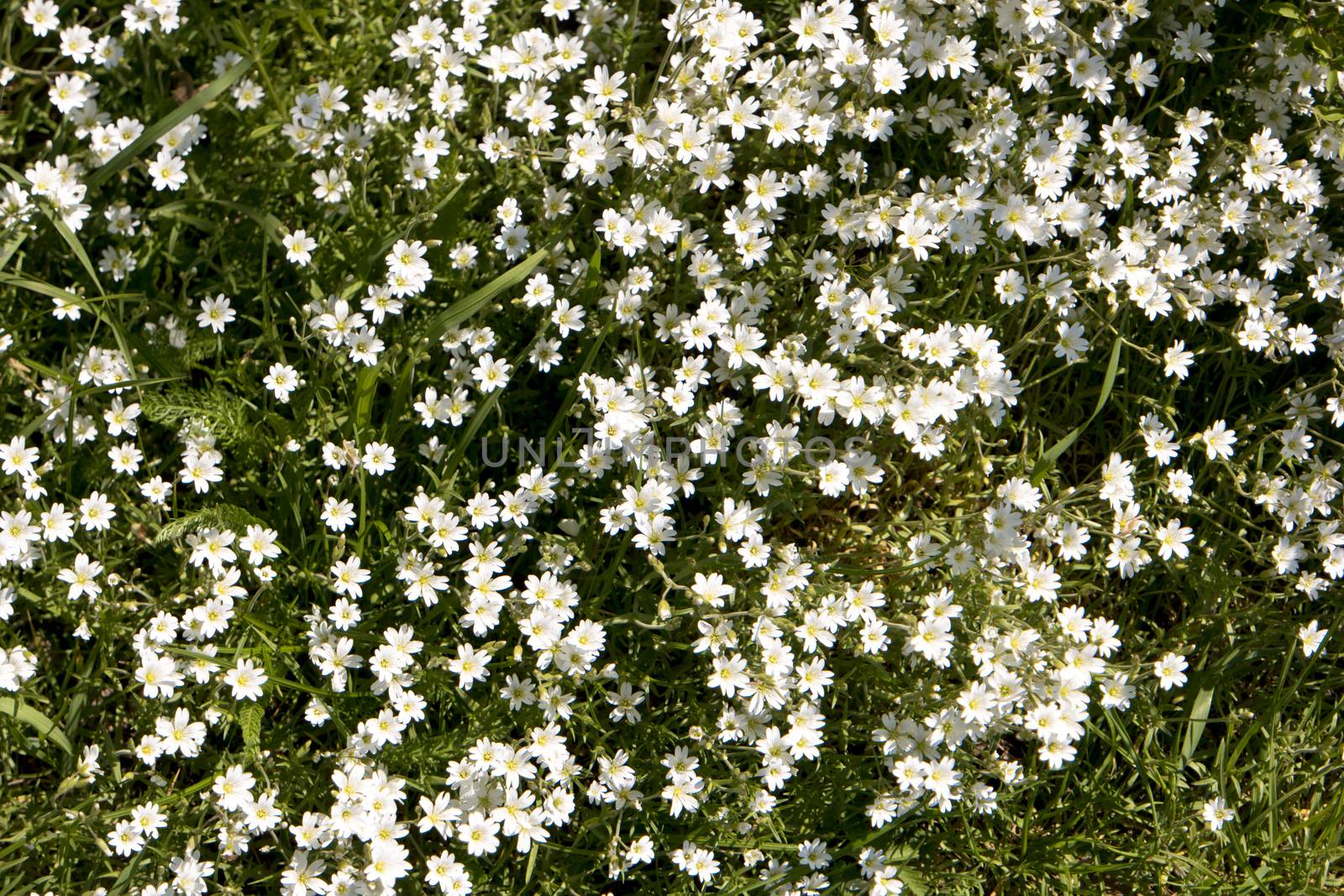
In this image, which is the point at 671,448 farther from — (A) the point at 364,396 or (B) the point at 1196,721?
(B) the point at 1196,721

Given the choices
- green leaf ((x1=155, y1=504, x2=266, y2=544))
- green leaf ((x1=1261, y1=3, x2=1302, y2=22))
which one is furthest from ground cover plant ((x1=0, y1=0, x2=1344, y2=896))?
green leaf ((x1=1261, y1=3, x2=1302, y2=22))

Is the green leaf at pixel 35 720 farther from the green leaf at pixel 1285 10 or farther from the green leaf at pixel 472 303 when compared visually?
the green leaf at pixel 1285 10

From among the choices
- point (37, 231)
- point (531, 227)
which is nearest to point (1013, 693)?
point (531, 227)

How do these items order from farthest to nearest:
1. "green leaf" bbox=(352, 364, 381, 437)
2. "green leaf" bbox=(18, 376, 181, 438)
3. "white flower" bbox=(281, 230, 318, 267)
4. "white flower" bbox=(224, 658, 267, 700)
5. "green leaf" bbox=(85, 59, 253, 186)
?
"green leaf" bbox=(85, 59, 253, 186)
"white flower" bbox=(281, 230, 318, 267)
"green leaf" bbox=(352, 364, 381, 437)
"green leaf" bbox=(18, 376, 181, 438)
"white flower" bbox=(224, 658, 267, 700)

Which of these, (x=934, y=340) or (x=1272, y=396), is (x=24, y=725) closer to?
(x=934, y=340)

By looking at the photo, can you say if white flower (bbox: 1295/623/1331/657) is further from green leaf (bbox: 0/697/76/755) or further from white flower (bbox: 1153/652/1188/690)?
green leaf (bbox: 0/697/76/755)

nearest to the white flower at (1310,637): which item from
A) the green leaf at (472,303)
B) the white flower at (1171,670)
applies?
the white flower at (1171,670)

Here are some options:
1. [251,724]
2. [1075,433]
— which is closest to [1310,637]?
[1075,433]
